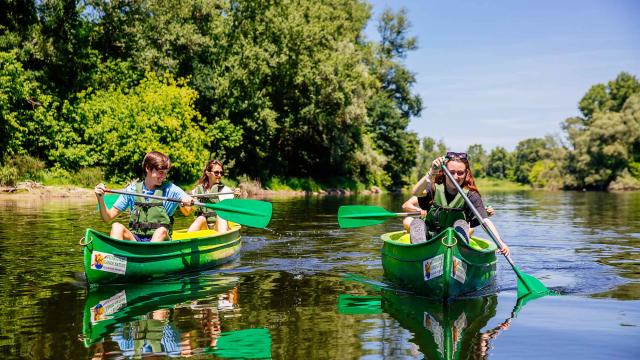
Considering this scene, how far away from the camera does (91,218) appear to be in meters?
15.7

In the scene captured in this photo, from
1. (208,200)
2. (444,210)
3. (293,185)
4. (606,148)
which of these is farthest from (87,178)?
(606,148)

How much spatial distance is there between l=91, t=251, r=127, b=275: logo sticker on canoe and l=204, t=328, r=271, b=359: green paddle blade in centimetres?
236

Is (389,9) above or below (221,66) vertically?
above

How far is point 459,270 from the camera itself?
21.5 feet

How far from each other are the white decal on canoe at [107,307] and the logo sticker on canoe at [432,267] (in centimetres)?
300

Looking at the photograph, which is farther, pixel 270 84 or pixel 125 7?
pixel 270 84

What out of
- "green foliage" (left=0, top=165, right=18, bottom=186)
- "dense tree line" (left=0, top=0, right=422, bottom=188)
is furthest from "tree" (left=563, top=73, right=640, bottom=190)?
"green foliage" (left=0, top=165, right=18, bottom=186)

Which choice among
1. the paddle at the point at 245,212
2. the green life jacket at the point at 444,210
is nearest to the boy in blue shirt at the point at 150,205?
the paddle at the point at 245,212

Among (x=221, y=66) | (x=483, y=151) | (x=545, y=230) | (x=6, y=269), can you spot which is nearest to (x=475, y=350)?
(x=6, y=269)

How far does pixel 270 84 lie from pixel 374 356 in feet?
101

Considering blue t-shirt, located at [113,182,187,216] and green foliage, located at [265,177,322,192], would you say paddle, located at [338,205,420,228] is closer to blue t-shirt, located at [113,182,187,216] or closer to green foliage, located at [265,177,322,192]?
blue t-shirt, located at [113,182,187,216]

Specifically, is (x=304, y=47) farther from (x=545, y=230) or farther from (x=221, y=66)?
(x=545, y=230)

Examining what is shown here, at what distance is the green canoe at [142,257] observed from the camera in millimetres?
6973

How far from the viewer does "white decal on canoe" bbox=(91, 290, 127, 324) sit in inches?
230
